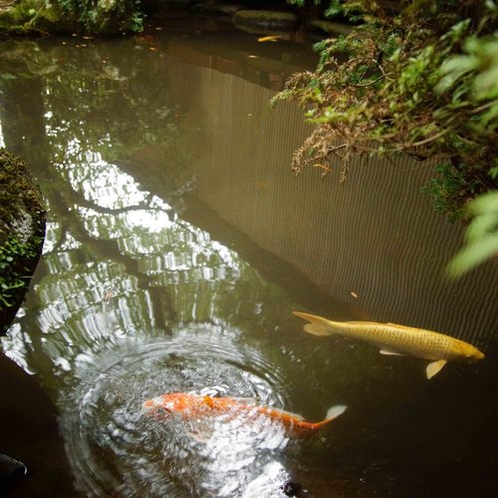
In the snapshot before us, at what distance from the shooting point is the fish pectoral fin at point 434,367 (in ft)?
11.1

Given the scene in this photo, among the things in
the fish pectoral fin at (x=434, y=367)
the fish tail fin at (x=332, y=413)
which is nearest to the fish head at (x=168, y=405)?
the fish tail fin at (x=332, y=413)

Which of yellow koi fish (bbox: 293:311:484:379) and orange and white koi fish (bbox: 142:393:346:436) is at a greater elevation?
yellow koi fish (bbox: 293:311:484:379)

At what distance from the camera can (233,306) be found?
4.11 meters

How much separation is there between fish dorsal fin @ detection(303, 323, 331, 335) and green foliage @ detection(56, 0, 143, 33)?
9702 millimetres

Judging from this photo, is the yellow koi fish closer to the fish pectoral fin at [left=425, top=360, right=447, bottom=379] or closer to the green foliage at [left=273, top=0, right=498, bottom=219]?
the fish pectoral fin at [left=425, top=360, right=447, bottom=379]

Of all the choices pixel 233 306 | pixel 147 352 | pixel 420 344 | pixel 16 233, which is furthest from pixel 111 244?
pixel 420 344

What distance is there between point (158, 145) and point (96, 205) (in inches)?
63.0

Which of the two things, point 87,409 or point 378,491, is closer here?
point 378,491

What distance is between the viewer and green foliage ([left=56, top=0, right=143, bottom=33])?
11.0 meters

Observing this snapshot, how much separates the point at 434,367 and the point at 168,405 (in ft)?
5.72

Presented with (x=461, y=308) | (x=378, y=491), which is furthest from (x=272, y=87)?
(x=378, y=491)

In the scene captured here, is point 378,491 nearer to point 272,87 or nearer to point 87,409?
point 87,409

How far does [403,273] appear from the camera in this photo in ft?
15.2

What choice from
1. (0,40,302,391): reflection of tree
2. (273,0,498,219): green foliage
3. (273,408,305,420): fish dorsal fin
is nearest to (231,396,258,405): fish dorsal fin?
(273,408,305,420): fish dorsal fin
